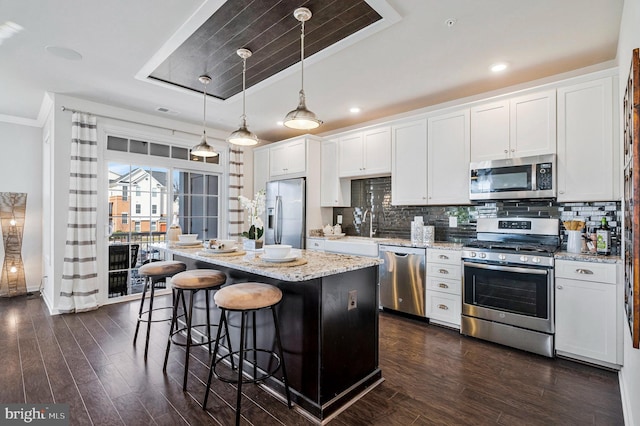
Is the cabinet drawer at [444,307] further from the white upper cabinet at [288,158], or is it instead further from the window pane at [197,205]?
the window pane at [197,205]

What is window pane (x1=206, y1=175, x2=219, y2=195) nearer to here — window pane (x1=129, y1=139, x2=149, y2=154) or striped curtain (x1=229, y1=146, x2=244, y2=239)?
striped curtain (x1=229, y1=146, x2=244, y2=239)

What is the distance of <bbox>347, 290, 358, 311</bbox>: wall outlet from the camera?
7.09 ft

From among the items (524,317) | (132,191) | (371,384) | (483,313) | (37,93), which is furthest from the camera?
(132,191)

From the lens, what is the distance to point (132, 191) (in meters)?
4.55

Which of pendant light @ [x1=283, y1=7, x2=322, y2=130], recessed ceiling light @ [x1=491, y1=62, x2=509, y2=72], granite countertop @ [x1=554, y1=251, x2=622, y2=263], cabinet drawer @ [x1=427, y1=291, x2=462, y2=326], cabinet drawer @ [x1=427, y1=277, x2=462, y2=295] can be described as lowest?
cabinet drawer @ [x1=427, y1=291, x2=462, y2=326]

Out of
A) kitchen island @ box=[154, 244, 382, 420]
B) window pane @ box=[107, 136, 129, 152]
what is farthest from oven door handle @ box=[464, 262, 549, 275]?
window pane @ box=[107, 136, 129, 152]

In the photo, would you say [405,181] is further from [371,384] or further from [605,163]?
[371,384]

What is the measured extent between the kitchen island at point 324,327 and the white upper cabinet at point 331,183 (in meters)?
2.58

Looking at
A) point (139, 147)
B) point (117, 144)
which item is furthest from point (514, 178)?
point (117, 144)

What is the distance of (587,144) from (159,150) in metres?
5.33

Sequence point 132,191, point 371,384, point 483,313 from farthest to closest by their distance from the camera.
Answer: point 132,191
point 483,313
point 371,384

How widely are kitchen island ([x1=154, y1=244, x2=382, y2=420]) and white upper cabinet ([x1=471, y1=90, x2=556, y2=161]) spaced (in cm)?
208

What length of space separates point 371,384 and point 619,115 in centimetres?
302

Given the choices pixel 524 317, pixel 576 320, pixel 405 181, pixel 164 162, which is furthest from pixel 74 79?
pixel 576 320
